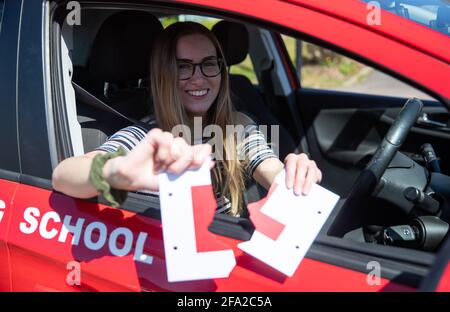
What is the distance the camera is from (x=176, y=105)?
181 centimetres

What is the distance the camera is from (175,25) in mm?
1874

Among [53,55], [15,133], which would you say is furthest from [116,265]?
[53,55]

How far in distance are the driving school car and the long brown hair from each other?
7.1 inches

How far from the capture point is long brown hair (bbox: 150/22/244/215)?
5.95 ft

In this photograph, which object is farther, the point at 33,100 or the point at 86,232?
the point at 33,100

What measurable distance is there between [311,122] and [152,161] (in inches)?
81.0

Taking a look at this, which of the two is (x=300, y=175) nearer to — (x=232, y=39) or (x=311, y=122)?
(x=232, y=39)

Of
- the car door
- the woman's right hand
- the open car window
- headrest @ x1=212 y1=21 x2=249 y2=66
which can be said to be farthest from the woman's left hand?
the open car window

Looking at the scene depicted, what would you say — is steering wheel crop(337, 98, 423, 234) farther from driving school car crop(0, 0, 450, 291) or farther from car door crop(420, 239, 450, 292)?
car door crop(420, 239, 450, 292)

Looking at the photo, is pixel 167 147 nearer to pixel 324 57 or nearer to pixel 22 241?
pixel 22 241

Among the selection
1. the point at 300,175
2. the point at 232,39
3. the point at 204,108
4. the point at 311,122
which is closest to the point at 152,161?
the point at 300,175

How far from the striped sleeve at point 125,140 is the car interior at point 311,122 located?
98 mm

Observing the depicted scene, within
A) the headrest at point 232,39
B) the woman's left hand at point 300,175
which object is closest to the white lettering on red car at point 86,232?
the woman's left hand at point 300,175

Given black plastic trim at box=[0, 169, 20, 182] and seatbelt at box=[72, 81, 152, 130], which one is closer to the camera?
black plastic trim at box=[0, 169, 20, 182]
